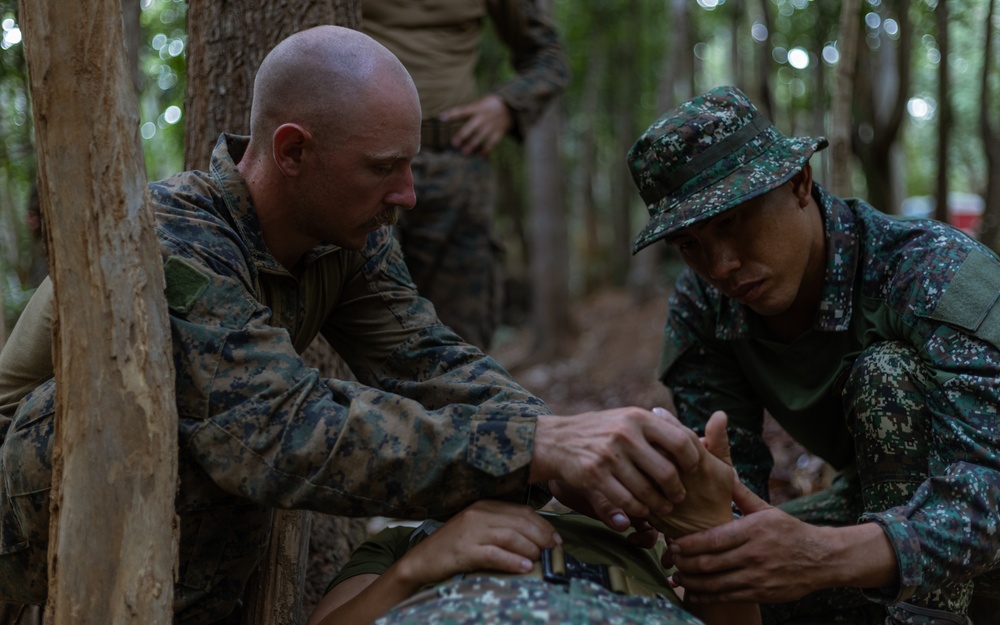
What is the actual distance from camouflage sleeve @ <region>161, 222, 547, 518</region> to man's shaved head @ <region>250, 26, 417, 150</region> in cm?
52

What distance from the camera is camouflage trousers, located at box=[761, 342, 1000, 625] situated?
9.21 feet

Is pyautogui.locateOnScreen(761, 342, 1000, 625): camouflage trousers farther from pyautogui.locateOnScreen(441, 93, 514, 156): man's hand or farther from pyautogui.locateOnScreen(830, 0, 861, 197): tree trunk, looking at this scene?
pyautogui.locateOnScreen(441, 93, 514, 156): man's hand

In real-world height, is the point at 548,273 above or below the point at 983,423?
below

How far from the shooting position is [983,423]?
8.38 feet

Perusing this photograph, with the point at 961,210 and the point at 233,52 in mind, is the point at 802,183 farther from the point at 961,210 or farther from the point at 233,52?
the point at 961,210

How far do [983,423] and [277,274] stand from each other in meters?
1.88

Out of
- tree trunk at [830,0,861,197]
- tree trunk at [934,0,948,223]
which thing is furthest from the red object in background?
tree trunk at [830,0,861,197]

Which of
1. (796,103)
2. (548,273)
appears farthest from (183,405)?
(796,103)

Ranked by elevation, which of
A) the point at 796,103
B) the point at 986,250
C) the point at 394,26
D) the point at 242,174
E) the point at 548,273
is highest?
the point at 394,26

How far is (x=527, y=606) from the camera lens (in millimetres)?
1913

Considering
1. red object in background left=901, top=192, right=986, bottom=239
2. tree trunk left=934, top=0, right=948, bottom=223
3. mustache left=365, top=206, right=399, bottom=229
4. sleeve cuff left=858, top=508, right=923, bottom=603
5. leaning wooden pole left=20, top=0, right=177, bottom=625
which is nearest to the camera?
leaning wooden pole left=20, top=0, right=177, bottom=625

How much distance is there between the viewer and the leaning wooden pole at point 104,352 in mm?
2027

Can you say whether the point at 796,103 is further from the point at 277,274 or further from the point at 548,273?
the point at 277,274

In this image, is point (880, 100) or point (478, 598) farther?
point (880, 100)
